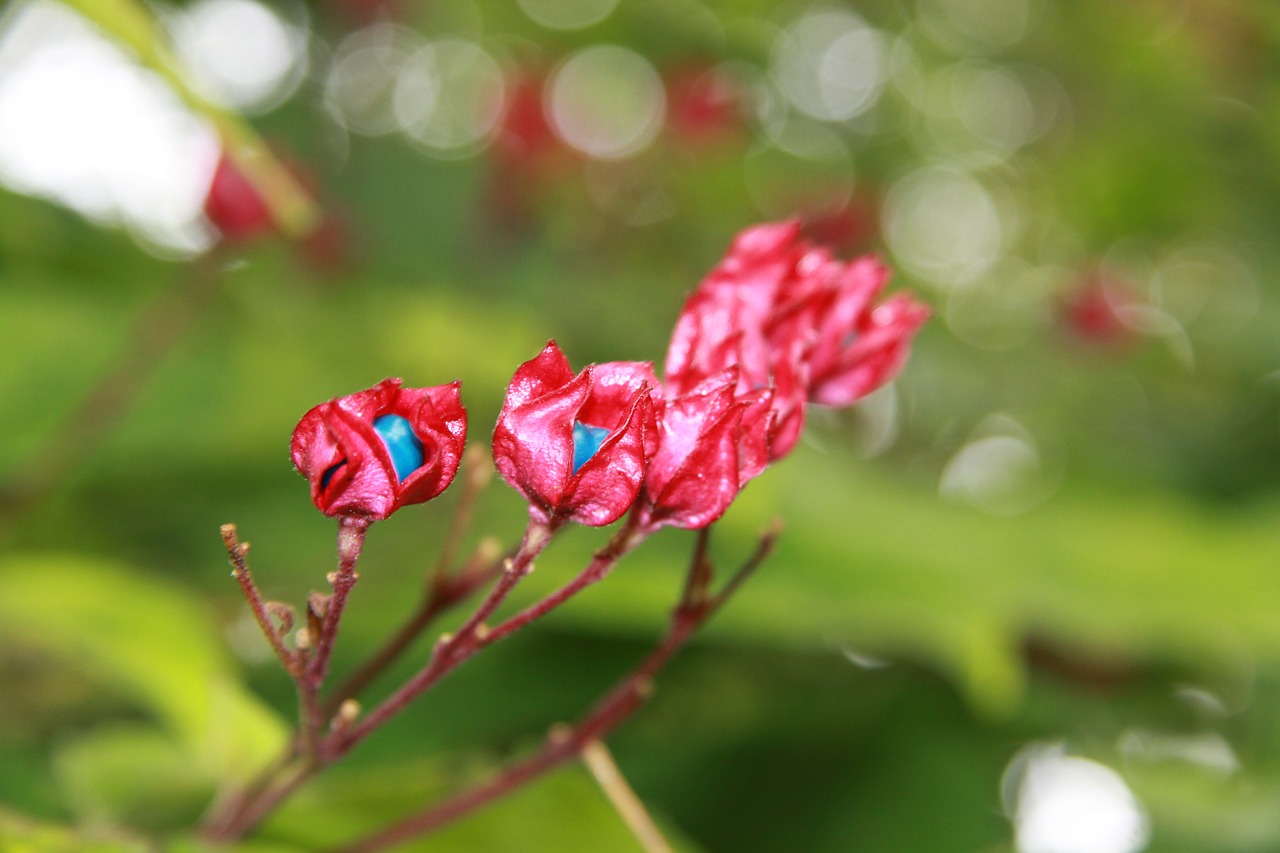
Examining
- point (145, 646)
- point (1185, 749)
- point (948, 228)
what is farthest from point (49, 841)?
point (948, 228)

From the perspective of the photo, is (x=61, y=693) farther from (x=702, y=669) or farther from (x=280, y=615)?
(x=280, y=615)

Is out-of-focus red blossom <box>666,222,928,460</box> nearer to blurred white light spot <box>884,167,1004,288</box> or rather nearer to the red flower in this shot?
the red flower

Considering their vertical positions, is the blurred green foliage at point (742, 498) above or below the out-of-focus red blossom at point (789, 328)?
below

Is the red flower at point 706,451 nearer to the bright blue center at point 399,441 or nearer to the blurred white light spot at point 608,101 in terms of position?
the bright blue center at point 399,441

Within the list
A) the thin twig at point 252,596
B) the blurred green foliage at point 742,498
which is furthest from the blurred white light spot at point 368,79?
the thin twig at point 252,596

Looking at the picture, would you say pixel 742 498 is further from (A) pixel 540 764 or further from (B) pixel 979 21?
(B) pixel 979 21
